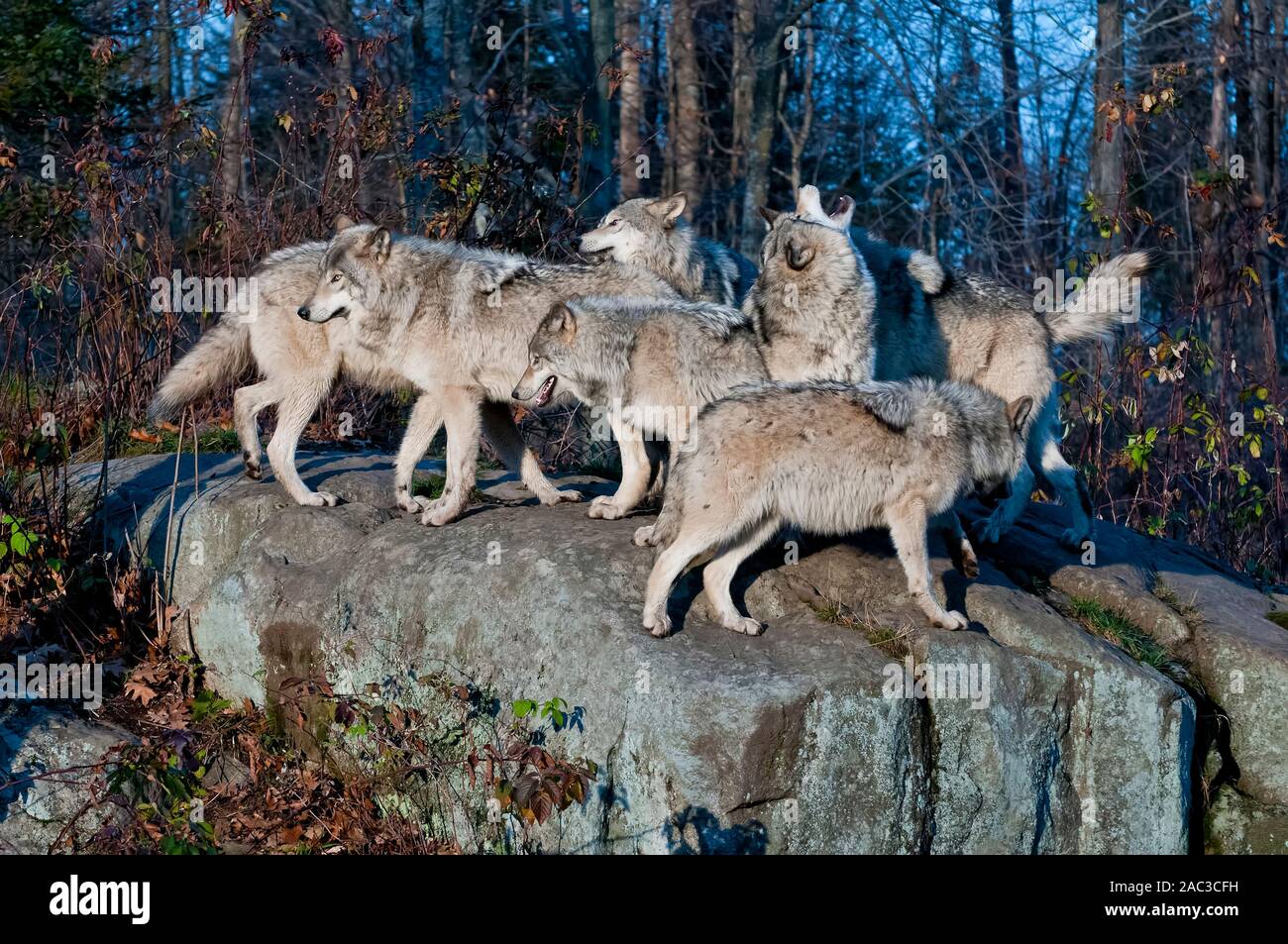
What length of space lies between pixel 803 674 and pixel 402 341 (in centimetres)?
373

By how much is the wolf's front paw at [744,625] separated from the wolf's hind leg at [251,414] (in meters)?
3.74

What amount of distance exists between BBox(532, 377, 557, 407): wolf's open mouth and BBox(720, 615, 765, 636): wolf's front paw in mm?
1988

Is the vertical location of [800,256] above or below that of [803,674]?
above

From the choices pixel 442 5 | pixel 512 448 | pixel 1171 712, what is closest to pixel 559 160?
pixel 442 5

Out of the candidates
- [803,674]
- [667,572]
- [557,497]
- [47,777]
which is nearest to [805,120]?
[557,497]

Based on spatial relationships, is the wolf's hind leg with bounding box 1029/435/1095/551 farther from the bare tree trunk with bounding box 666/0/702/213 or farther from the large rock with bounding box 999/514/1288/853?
the bare tree trunk with bounding box 666/0/702/213

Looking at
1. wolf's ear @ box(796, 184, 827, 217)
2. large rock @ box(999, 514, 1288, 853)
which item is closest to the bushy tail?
→ wolf's ear @ box(796, 184, 827, 217)

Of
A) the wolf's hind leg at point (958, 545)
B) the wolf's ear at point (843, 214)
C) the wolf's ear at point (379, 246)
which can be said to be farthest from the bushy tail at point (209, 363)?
the wolf's hind leg at point (958, 545)

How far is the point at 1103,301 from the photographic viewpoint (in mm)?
8930

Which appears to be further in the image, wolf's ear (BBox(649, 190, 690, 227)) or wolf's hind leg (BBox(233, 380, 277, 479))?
wolf's ear (BBox(649, 190, 690, 227))

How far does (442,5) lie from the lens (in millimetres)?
15742

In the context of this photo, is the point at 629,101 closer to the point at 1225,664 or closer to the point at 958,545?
the point at 958,545

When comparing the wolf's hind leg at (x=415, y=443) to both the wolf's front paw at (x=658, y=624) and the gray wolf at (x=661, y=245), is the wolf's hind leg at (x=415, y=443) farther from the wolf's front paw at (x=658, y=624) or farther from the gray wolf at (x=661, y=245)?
the wolf's front paw at (x=658, y=624)

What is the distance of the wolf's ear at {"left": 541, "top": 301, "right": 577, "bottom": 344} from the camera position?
783 cm
